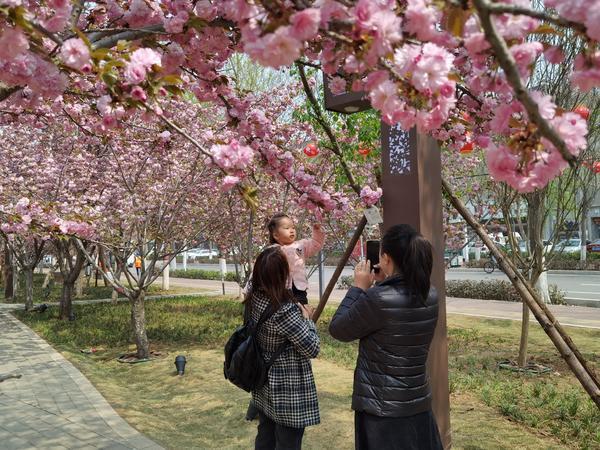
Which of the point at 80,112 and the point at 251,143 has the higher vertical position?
the point at 80,112

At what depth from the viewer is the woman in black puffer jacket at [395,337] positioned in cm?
236

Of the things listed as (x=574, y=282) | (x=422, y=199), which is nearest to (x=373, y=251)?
(x=422, y=199)

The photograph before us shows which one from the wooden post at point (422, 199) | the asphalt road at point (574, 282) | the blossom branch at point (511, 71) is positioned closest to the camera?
the blossom branch at point (511, 71)

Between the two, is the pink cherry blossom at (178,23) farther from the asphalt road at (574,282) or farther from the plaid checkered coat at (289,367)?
the asphalt road at (574,282)

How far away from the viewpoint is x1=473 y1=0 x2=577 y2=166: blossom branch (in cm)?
114

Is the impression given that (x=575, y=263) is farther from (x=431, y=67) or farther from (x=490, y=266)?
(x=431, y=67)

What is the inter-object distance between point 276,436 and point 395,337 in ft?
3.25

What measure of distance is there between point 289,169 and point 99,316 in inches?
436

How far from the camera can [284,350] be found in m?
2.83

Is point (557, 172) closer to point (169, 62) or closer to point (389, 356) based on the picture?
point (389, 356)

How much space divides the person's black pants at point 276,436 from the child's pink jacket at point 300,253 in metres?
1.16

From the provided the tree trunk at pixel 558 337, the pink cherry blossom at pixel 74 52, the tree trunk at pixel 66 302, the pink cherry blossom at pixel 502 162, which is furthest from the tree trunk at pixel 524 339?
the tree trunk at pixel 66 302

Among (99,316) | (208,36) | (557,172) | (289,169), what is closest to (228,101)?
(289,169)

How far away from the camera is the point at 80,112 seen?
4.97 metres
